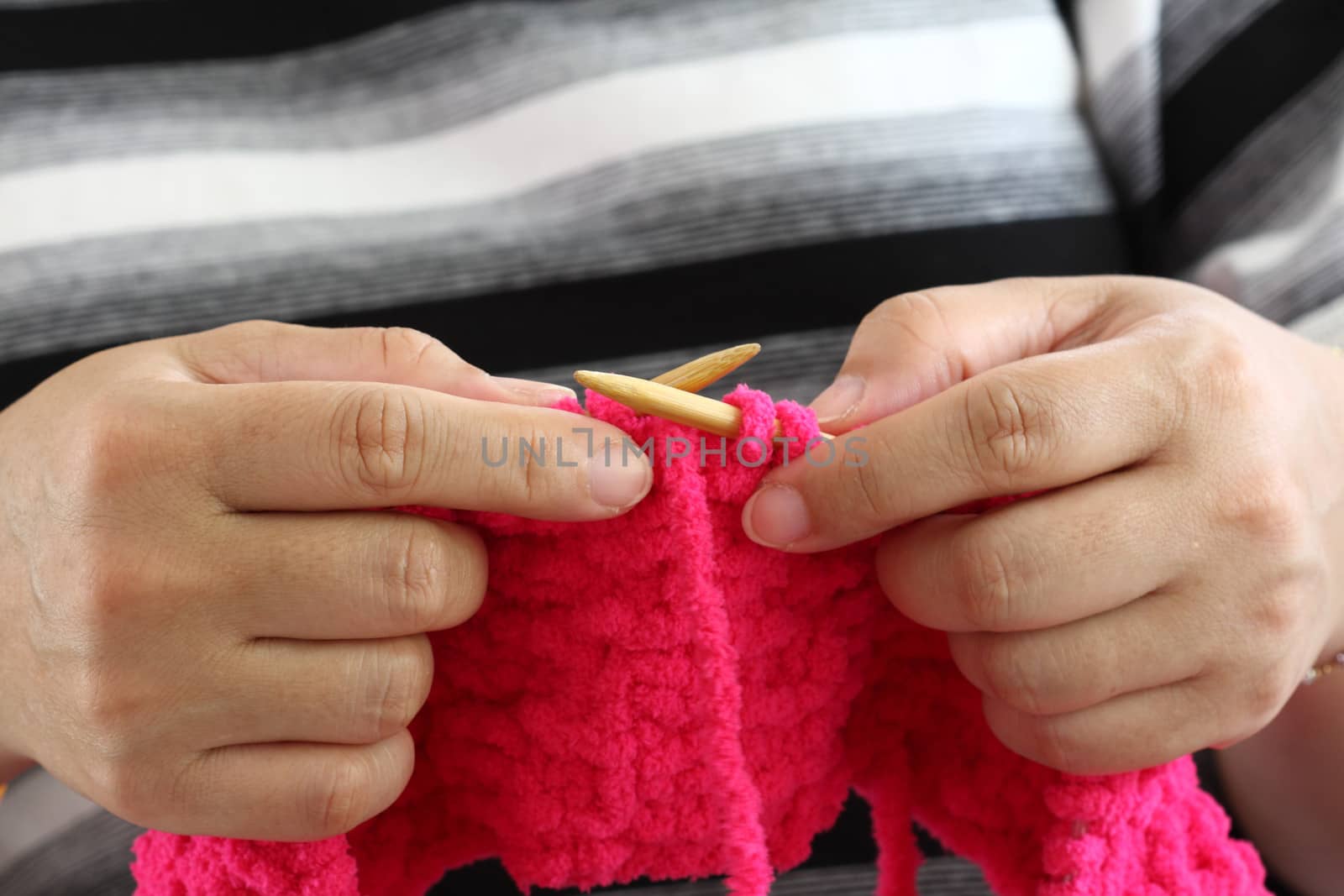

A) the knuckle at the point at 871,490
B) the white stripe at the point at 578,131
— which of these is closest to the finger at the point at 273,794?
the knuckle at the point at 871,490

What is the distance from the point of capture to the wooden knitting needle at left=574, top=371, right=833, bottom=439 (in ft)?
1.56

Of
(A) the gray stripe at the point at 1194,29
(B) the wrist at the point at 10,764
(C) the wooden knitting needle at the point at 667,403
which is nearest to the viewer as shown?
(C) the wooden knitting needle at the point at 667,403

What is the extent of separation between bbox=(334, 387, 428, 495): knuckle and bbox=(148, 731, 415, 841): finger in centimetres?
18

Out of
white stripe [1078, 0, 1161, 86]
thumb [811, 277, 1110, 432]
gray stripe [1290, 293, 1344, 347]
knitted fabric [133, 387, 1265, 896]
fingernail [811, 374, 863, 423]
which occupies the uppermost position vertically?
white stripe [1078, 0, 1161, 86]

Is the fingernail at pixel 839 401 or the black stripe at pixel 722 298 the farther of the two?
the black stripe at pixel 722 298

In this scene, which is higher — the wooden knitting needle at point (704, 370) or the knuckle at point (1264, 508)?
the wooden knitting needle at point (704, 370)

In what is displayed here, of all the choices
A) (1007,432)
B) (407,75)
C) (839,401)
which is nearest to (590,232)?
(407,75)

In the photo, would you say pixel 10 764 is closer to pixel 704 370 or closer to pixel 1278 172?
pixel 704 370

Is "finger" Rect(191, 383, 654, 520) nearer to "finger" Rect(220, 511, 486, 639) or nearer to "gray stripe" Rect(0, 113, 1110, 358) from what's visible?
"finger" Rect(220, 511, 486, 639)

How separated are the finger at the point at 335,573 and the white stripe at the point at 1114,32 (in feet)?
2.86

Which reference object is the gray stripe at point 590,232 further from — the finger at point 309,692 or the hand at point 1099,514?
the finger at point 309,692

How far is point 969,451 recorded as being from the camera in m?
0.52

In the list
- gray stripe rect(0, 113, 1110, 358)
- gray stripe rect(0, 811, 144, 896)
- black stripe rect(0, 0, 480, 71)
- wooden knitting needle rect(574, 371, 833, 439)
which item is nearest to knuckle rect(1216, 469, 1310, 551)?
wooden knitting needle rect(574, 371, 833, 439)

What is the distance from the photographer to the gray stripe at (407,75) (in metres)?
0.90
